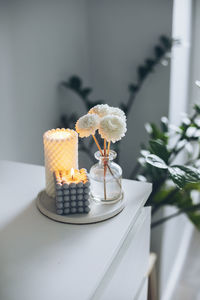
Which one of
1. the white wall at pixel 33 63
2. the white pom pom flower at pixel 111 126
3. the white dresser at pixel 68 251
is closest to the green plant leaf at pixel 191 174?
the white dresser at pixel 68 251

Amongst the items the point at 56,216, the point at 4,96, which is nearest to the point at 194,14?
the point at 4,96

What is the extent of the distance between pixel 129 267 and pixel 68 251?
0.66ft

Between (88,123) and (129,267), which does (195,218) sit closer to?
(129,267)

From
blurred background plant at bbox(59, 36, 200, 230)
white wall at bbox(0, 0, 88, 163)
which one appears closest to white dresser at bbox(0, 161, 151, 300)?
blurred background plant at bbox(59, 36, 200, 230)

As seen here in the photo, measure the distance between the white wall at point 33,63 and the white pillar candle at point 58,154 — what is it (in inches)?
24.1

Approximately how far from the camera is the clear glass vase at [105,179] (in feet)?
3.09

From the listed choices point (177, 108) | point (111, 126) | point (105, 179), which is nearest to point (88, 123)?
point (111, 126)

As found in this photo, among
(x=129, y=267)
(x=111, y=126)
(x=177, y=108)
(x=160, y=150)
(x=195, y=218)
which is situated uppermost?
(x=111, y=126)

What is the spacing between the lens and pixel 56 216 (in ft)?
2.94

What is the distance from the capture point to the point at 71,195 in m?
0.89

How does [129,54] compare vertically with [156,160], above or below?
above

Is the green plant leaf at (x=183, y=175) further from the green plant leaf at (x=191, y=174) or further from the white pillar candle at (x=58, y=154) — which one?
the white pillar candle at (x=58, y=154)

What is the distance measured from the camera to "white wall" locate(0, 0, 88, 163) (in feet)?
4.84

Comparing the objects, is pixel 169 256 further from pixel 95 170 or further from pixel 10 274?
pixel 10 274
